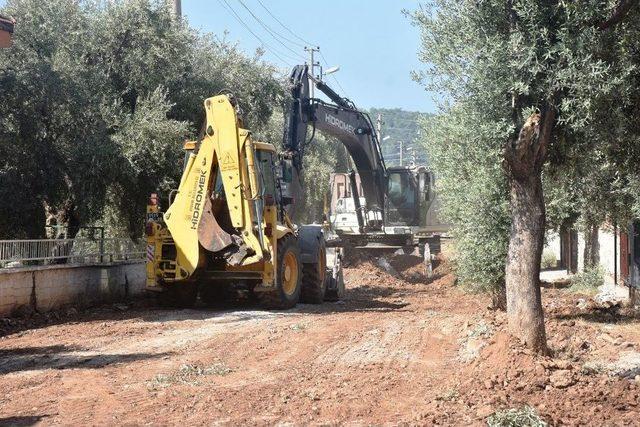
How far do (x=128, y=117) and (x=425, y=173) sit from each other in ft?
47.5

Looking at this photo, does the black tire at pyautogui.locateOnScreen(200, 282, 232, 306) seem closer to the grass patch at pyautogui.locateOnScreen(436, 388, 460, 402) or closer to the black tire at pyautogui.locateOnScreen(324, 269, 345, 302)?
the black tire at pyautogui.locateOnScreen(324, 269, 345, 302)

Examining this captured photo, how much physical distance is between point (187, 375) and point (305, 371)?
1.30m

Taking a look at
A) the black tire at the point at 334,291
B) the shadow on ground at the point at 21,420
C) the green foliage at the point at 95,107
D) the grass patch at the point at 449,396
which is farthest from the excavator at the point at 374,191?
the shadow on ground at the point at 21,420

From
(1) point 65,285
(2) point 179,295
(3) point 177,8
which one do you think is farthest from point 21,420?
(3) point 177,8

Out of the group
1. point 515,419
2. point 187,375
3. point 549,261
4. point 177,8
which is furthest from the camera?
point 549,261

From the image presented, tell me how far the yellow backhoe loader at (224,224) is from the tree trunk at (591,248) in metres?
8.74

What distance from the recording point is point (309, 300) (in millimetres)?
17844

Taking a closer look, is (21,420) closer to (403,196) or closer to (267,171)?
(267,171)

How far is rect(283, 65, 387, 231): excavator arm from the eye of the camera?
20125mm

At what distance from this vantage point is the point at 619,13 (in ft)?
28.3

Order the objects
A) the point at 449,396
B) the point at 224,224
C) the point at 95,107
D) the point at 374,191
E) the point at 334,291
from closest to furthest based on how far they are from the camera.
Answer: the point at 449,396
the point at 224,224
the point at 95,107
the point at 334,291
the point at 374,191

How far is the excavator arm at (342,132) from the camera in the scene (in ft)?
66.0

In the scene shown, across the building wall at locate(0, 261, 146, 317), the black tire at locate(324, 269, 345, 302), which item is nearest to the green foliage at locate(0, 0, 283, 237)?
the building wall at locate(0, 261, 146, 317)

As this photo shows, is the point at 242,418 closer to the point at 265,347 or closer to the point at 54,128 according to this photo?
the point at 265,347
